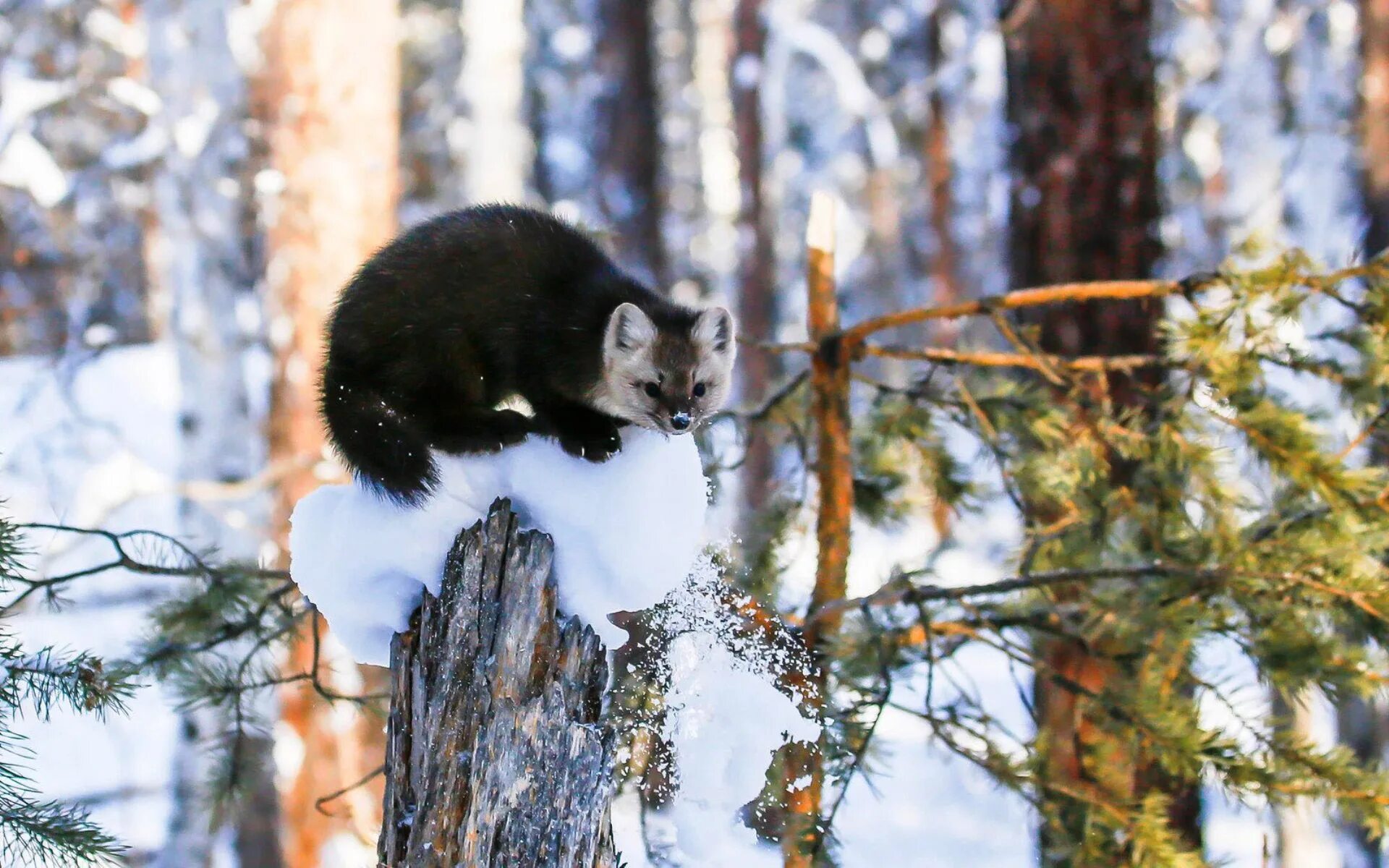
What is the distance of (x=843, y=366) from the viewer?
10.9 ft

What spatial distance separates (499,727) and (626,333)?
1041mm

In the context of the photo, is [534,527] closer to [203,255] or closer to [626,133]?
[203,255]

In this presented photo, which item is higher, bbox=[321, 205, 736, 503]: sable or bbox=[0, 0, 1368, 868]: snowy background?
bbox=[0, 0, 1368, 868]: snowy background

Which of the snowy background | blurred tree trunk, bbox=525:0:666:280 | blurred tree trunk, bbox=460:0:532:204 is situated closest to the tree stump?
the snowy background

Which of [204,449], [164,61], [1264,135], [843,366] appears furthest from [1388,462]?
[1264,135]

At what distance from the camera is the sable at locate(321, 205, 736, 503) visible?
2688 millimetres

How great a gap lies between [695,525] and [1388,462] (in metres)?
4.90

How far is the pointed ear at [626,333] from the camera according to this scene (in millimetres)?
2832

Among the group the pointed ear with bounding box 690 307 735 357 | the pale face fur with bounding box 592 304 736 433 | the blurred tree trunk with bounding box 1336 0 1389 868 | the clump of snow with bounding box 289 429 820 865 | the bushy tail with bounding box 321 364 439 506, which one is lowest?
the clump of snow with bounding box 289 429 820 865

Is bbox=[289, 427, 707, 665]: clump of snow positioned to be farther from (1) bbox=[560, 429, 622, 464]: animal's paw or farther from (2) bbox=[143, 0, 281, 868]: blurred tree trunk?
(2) bbox=[143, 0, 281, 868]: blurred tree trunk

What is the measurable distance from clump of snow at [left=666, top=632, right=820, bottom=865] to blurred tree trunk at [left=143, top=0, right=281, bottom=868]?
15.2ft

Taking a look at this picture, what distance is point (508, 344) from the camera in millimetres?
2809

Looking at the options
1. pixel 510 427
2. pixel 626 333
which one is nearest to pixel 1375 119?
pixel 626 333

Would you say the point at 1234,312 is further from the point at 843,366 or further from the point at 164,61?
the point at 164,61
